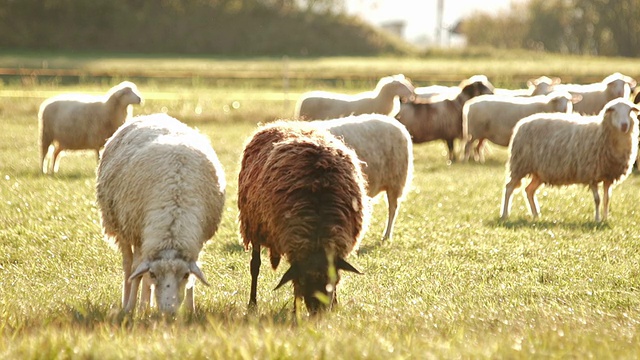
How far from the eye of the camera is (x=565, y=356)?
406 centimetres

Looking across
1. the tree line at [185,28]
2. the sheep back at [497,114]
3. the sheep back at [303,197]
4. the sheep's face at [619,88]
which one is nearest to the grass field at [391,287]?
the sheep back at [303,197]

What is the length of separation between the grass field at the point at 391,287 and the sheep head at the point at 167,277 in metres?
0.23

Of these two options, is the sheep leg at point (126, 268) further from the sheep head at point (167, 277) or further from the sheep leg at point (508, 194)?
the sheep leg at point (508, 194)

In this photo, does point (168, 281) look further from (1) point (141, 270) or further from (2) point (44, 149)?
(2) point (44, 149)

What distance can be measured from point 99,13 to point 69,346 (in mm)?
55331

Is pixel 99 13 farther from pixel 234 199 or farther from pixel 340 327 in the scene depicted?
pixel 340 327

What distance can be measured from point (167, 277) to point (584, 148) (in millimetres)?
6720

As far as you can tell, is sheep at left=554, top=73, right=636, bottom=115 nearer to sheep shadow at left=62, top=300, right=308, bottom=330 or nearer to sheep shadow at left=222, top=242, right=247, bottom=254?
sheep shadow at left=222, top=242, right=247, bottom=254

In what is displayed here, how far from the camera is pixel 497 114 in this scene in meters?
17.0

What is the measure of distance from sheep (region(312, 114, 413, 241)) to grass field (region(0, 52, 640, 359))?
0.57m

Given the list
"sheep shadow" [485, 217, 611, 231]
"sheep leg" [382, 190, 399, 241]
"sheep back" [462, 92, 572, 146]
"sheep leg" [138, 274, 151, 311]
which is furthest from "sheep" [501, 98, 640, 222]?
"sheep leg" [138, 274, 151, 311]

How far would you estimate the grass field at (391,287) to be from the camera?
4250 mm

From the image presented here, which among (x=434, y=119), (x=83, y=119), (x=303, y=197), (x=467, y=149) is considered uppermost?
(x=303, y=197)

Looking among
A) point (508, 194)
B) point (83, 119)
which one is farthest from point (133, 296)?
point (83, 119)
